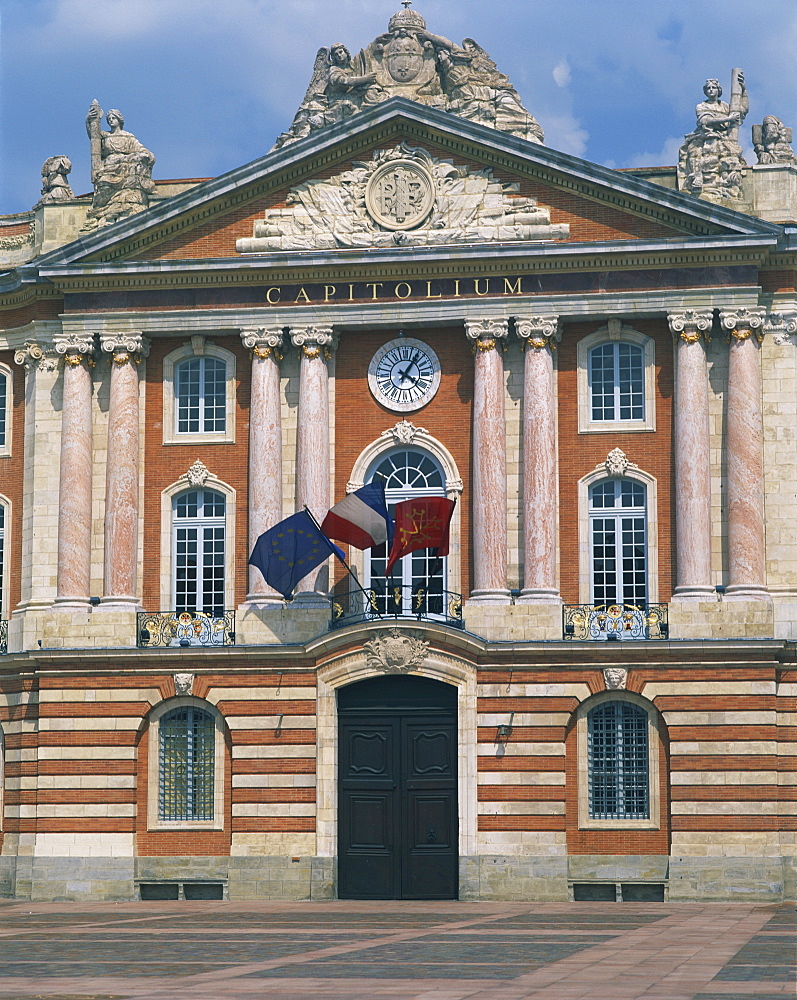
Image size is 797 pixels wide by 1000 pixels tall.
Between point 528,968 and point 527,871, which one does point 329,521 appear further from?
point 528,968

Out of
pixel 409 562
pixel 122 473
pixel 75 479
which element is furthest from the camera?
pixel 75 479

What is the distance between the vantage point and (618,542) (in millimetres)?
39656

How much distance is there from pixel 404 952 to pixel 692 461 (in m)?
17.3

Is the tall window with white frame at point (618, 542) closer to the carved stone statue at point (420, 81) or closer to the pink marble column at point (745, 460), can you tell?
the pink marble column at point (745, 460)

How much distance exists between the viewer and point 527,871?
37688 mm

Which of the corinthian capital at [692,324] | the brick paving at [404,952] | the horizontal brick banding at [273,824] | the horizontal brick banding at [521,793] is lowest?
the brick paving at [404,952]

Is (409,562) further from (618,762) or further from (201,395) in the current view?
(618,762)

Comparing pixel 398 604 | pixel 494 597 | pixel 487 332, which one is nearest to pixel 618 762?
pixel 494 597

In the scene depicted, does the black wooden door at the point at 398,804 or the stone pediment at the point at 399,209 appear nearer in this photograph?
the black wooden door at the point at 398,804

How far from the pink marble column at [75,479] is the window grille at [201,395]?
2256 mm

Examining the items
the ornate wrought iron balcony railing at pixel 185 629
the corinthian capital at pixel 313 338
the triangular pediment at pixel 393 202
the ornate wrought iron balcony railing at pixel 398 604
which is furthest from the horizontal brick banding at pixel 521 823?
the triangular pediment at pixel 393 202

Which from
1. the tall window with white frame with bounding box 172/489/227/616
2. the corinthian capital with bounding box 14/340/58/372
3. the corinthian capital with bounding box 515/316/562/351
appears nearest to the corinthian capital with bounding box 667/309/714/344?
the corinthian capital with bounding box 515/316/562/351

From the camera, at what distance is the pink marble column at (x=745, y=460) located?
38.2 m

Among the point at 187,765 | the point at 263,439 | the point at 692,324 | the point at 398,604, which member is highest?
the point at 692,324
